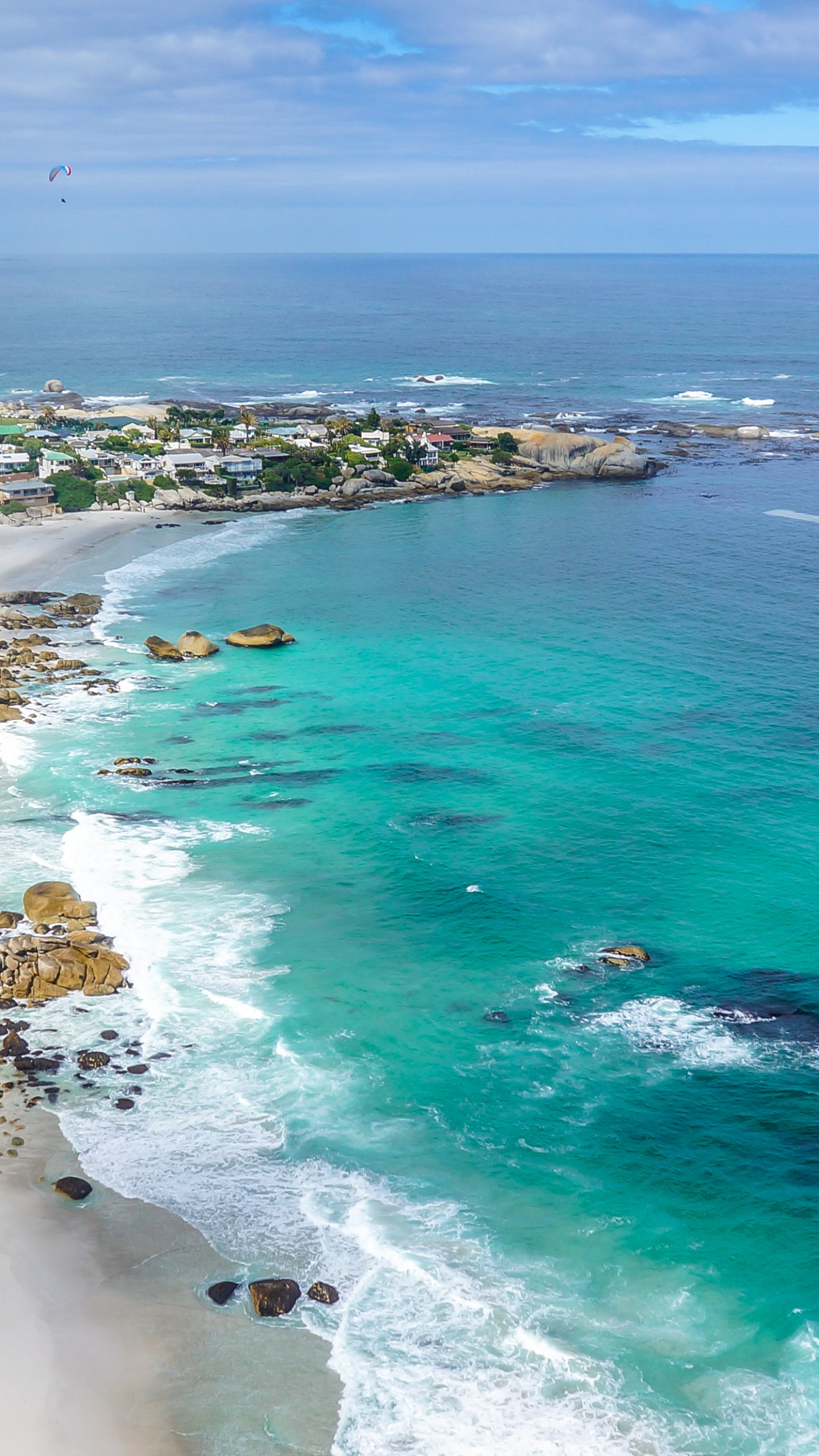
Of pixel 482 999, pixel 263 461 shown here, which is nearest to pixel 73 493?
pixel 263 461

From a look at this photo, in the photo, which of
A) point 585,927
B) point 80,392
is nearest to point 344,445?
point 80,392

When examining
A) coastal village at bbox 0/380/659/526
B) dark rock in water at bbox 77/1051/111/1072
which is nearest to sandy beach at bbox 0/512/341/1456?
dark rock in water at bbox 77/1051/111/1072

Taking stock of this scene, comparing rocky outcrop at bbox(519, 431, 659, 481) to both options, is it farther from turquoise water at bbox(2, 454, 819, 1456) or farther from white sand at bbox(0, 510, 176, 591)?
turquoise water at bbox(2, 454, 819, 1456)

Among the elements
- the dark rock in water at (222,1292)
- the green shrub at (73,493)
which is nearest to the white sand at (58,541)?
the green shrub at (73,493)

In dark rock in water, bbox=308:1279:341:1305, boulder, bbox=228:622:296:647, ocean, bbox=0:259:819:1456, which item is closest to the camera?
ocean, bbox=0:259:819:1456

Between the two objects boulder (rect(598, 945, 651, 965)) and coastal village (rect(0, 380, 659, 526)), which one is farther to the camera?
coastal village (rect(0, 380, 659, 526))

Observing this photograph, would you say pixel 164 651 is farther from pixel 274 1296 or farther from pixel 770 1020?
pixel 274 1296

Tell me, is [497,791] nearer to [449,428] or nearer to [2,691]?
[2,691]
